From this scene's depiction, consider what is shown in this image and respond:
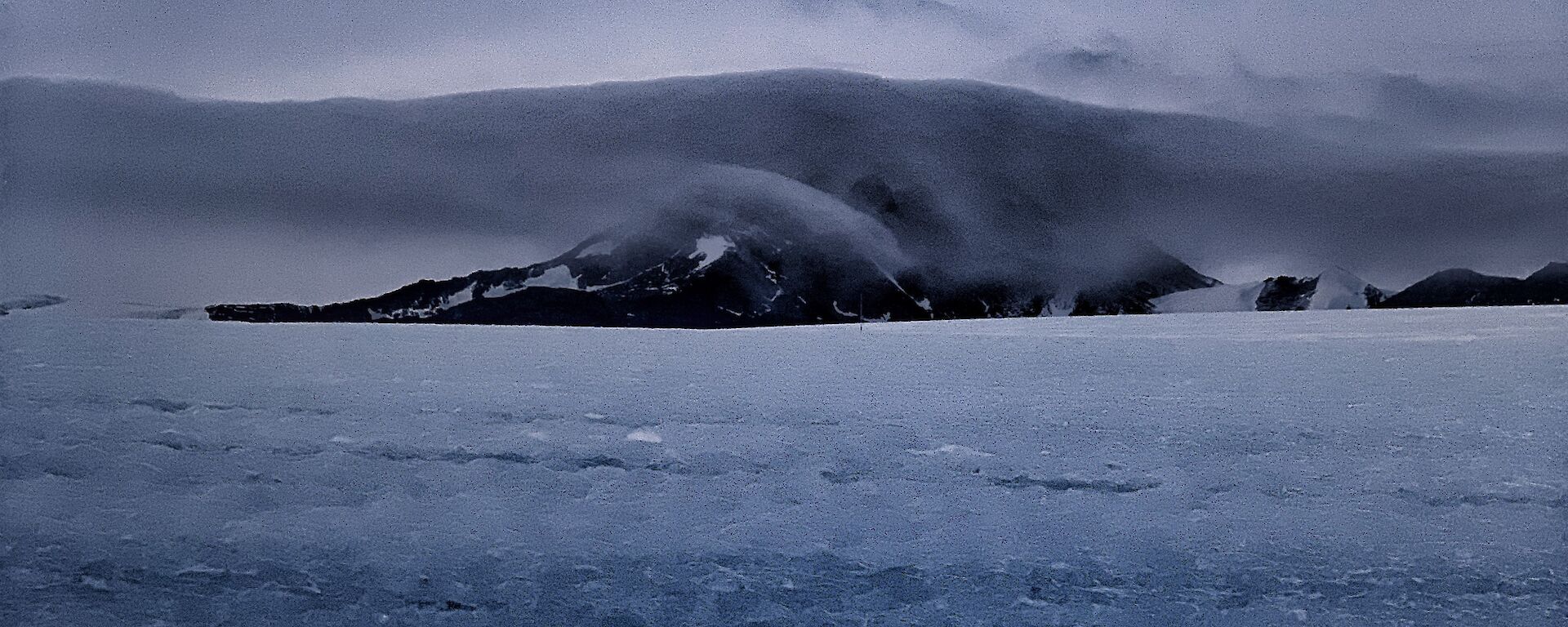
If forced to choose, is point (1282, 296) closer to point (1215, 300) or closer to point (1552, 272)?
point (1215, 300)

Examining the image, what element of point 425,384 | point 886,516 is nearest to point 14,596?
point 425,384

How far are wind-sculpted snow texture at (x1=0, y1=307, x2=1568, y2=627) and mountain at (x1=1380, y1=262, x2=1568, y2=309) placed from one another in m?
0.03

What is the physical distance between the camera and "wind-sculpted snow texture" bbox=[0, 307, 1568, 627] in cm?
147

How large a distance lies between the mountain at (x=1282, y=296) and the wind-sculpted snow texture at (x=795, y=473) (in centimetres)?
4

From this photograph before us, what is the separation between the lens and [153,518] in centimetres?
177

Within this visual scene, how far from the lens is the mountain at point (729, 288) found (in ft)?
8.18

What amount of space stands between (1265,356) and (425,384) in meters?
2.02

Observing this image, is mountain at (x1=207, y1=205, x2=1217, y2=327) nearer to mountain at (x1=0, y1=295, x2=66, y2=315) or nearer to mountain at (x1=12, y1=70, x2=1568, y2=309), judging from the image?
mountain at (x1=12, y1=70, x2=1568, y2=309)

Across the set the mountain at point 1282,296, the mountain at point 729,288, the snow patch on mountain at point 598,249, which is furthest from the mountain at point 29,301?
the mountain at point 1282,296

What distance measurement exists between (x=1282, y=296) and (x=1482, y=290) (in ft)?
1.52

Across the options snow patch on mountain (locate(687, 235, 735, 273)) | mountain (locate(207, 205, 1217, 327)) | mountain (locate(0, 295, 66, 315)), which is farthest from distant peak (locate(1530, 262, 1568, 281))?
mountain (locate(0, 295, 66, 315))

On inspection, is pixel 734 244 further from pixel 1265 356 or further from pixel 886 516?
pixel 1265 356

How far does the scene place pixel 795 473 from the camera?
195 cm

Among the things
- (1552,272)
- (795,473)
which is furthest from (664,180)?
(1552,272)
